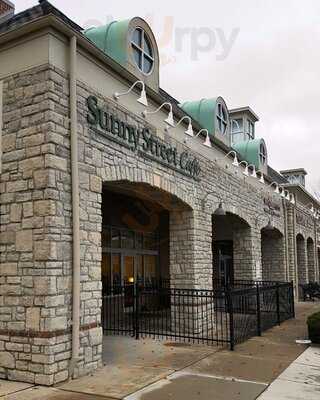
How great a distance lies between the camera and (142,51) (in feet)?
32.2

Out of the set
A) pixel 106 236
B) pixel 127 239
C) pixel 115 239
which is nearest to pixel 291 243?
pixel 127 239

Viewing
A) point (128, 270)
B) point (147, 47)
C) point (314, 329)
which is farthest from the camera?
point (128, 270)

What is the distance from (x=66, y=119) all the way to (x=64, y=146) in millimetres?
434

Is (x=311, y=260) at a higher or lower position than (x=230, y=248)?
lower

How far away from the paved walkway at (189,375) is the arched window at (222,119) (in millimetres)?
6622

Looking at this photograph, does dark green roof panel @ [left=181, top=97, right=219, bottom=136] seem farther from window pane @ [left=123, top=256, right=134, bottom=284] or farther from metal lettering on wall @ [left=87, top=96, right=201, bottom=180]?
window pane @ [left=123, top=256, right=134, bottom=284]

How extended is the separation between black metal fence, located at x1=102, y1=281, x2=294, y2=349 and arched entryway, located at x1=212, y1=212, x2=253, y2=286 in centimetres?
118

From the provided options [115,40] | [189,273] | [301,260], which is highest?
[115,40]

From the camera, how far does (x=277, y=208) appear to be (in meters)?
19.8

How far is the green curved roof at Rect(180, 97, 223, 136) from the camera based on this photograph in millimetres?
13375

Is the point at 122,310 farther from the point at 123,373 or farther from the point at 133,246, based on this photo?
the point at 123,373

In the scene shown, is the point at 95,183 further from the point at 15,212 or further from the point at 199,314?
the point at 199,314

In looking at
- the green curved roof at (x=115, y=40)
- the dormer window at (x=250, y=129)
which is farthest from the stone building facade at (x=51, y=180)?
the dormer window at (x=250, y=129)

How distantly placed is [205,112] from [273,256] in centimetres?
934
